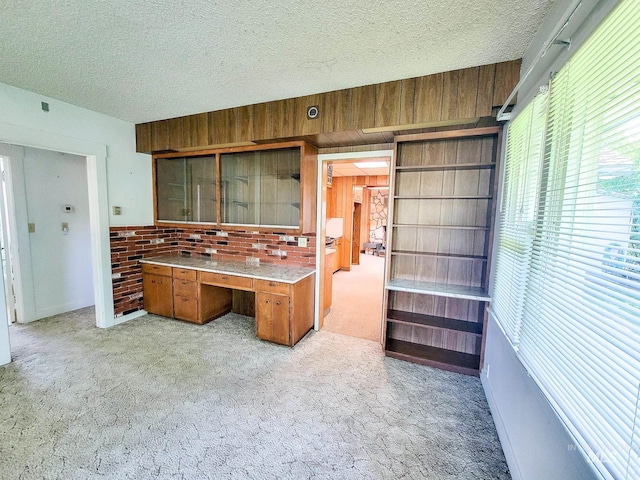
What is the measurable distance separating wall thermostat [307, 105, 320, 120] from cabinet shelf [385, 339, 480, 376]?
2489mm

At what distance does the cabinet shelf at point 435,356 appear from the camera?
251 cm

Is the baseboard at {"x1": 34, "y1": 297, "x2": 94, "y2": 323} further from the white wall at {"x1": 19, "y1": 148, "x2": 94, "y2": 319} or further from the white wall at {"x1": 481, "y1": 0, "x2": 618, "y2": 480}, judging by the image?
the white wall at {"x1": 481, "y1": 0, "x2": 618, "y2": 480}

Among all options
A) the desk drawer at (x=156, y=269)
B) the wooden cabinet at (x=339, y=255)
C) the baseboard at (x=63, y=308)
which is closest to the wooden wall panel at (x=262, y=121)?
the desk drawer at (x=156, y=269)

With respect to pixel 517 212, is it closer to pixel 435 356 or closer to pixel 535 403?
pixel 535 403

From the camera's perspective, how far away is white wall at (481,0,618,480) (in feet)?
3.40

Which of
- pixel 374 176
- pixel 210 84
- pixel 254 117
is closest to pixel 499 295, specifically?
pixel 254 117

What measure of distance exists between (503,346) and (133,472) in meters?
2.43

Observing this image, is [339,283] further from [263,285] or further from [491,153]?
[491,153]

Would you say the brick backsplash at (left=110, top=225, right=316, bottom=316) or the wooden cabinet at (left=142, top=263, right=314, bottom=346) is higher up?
the brick backsplash at (left=110, top=225, right=316, bottom=316)

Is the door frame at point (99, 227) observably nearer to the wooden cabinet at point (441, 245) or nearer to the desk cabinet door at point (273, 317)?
the desk cabinet door at point (273, 317)

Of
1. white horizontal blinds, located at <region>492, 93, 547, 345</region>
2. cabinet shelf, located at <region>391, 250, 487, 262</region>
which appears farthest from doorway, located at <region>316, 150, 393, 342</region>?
white horizontal blinds, located at <region>492, 93, 547, 345</region>

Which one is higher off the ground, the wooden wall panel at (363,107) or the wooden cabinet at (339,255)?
the wooden wall panel at (363,107)

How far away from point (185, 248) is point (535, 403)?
4.36 m

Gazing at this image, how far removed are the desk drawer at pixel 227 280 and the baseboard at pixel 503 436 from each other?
2.40 m
